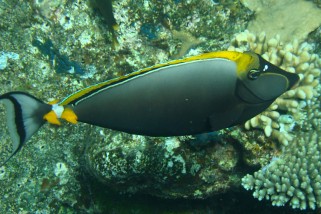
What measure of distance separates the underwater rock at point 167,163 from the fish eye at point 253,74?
190cm

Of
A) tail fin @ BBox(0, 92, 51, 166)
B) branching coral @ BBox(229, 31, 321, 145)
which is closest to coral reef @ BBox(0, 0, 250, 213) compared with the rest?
branching coral @ BBox(229, 31, 321, 145)

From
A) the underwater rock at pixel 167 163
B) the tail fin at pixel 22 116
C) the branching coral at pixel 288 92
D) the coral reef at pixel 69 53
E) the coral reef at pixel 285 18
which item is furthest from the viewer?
the coral reef at pixel 69 53

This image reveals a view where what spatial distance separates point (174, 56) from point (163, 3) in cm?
91

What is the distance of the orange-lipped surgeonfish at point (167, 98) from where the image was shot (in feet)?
6.48

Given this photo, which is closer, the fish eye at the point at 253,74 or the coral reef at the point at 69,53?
the fish eye at the point at 253,74

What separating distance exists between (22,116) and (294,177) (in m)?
3.25

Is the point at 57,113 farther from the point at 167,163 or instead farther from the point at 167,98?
the point at 167,163

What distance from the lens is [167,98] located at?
2.05 meters

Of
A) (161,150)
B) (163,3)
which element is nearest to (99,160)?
(161,150)

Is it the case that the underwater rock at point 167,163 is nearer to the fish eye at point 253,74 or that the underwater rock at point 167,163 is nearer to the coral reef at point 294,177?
the coral reef at point 294,177

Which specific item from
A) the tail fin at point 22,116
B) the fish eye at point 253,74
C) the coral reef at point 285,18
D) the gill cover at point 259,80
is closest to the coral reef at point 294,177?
the coral reef at point 285,18

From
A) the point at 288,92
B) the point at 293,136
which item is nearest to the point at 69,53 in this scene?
the point at 288,92

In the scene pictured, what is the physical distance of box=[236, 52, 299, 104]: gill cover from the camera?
6.59 feet

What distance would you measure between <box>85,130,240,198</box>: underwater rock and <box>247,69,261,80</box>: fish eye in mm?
1905
